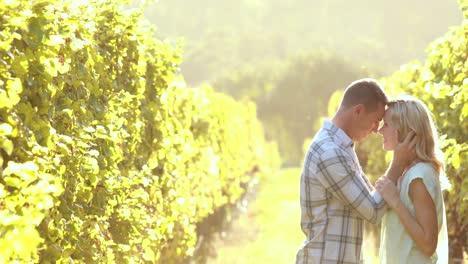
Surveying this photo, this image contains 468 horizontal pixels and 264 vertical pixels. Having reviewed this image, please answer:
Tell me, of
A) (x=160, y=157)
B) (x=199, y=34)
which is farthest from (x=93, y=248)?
(x=199, y=34)

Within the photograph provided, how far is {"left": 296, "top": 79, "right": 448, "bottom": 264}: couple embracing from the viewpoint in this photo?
426cm

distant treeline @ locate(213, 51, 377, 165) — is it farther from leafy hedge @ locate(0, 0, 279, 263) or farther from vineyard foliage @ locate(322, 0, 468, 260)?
leafy hedge @ locate(0, 0, 279, 263)

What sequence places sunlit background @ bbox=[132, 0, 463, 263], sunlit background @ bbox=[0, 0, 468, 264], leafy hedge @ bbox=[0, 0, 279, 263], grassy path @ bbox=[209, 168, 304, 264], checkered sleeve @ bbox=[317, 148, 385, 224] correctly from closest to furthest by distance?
leafy hedge @ bbox=[0, 0, 279, 263] < sunlit background @ bbox=[0, 0, 468, 264] < checkered sleeve @ bbox=[317, 148, 385, 224] < grassy path @ bbox=[209, 168, 304, 264] < sunlit background @ bbox=[132, 0, 463, 263]

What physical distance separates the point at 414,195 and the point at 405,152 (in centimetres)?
29

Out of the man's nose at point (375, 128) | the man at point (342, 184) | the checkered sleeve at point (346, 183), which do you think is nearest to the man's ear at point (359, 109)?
the man at point (342, 184)

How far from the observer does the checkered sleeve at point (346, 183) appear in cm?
421

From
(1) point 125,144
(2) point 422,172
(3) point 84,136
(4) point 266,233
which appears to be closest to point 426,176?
(2) point 422,172

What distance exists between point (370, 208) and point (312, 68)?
47122 millimetres

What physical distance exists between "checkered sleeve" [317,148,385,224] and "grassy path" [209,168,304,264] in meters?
8.62

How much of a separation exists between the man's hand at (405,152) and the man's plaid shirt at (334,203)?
259mm

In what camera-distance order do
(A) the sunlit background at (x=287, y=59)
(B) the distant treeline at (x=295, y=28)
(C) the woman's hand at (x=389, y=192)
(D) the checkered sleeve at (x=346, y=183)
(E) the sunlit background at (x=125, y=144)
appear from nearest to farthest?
(E) the sunlit background at (x=125, y=144), (D) the checkered sleeve at (x=346, y=183), (C) the woman's hand at (x=389, y=192), (A) the sunlit background at (x=287, y=59), (B) the distant treeline at (x=295, y=28)

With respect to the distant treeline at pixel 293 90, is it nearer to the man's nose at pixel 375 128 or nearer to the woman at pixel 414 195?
the man's nose at pixel 375 128

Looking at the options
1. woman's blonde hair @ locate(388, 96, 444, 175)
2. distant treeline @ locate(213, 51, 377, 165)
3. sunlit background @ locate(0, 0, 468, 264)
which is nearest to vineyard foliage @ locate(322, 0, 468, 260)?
sunlit background @ locate(0, 0, 468, 264)

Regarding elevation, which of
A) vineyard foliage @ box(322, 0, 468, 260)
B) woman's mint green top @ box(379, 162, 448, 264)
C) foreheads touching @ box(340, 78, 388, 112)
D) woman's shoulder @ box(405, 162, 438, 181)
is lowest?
woman's mint green top @ box(379, 162, 448, 264)
